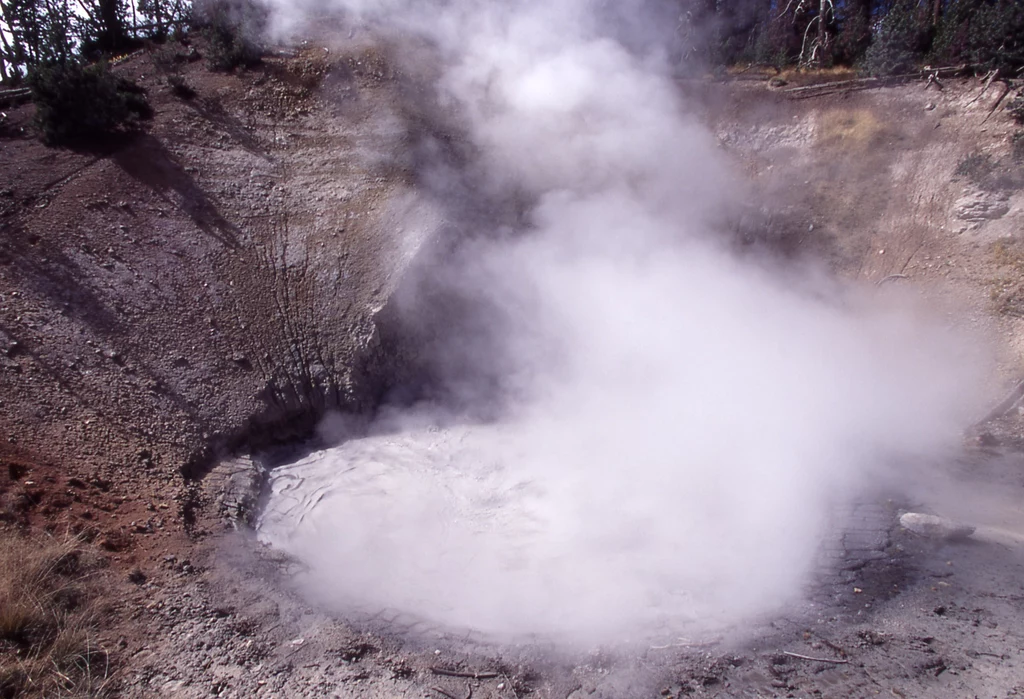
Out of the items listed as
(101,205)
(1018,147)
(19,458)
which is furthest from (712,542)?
(101,205)

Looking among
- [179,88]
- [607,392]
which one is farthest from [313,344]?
[179,88]

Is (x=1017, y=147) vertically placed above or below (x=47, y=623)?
above

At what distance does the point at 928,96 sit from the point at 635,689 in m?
9.89

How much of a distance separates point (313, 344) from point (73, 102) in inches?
190

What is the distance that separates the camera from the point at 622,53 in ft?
35.0

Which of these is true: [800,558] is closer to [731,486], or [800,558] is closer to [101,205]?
[731,486]

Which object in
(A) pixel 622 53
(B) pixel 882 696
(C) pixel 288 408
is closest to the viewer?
(B) pixel 882 696

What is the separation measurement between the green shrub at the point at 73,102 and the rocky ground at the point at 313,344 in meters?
0.33

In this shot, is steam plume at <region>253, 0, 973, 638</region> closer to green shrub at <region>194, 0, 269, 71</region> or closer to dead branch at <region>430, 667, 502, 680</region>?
dead branch at <region>430, 667, 502, 680</region>

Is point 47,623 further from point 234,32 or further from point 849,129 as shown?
point 849,129

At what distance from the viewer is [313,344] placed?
7777 millimetres

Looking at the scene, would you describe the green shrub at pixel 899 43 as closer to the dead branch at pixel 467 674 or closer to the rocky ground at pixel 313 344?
the rocky ground at pixel 313 344

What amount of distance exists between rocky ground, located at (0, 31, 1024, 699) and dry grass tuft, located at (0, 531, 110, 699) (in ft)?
0.66

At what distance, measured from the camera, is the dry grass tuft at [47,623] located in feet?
12.1
